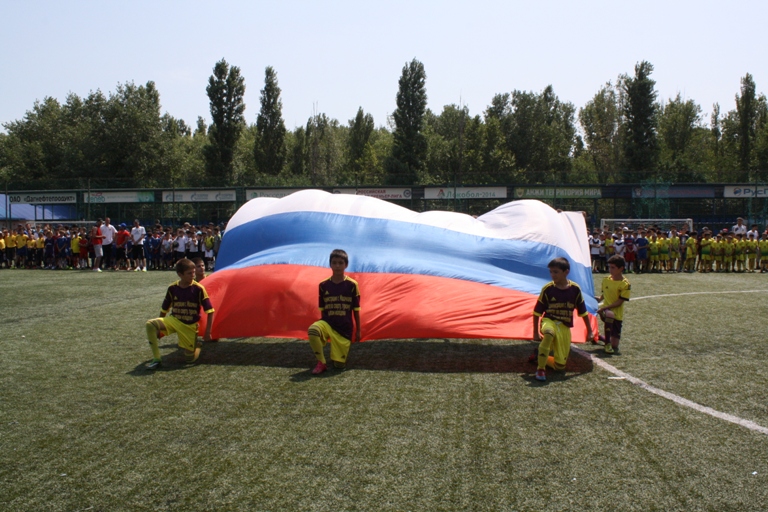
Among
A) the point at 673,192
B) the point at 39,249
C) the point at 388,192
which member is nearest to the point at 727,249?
the point at 673,192

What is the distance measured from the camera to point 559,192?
27.5 meters

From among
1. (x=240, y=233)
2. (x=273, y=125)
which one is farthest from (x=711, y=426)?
(x=273, y=125)

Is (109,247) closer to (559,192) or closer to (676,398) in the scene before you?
(559,192)

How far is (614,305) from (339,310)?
3.44 metres

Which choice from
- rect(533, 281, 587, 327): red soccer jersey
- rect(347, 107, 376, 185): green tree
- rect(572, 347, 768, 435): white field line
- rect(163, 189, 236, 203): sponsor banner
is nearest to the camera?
rect(572, 347, 768, 435): white field line

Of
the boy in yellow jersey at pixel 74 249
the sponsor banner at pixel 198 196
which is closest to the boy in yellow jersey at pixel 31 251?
the boy in yellow jersey at pixel 74 249

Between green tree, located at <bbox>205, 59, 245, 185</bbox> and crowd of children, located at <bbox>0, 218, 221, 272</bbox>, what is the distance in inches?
1008

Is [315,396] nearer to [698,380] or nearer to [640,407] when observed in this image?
[640,407]

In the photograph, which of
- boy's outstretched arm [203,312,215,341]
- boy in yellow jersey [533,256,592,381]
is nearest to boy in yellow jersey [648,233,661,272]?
boy in yellow jersey [533,256,592,381]

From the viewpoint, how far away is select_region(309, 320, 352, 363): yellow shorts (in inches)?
248

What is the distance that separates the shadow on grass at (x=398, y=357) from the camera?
20.7ft

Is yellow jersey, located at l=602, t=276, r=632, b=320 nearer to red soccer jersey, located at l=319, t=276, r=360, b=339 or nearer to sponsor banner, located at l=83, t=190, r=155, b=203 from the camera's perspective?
red soccer jersey, located at l=319, t=276, r=360, b=339

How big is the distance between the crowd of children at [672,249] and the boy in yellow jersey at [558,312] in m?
13.8

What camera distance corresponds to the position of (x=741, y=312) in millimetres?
10156
